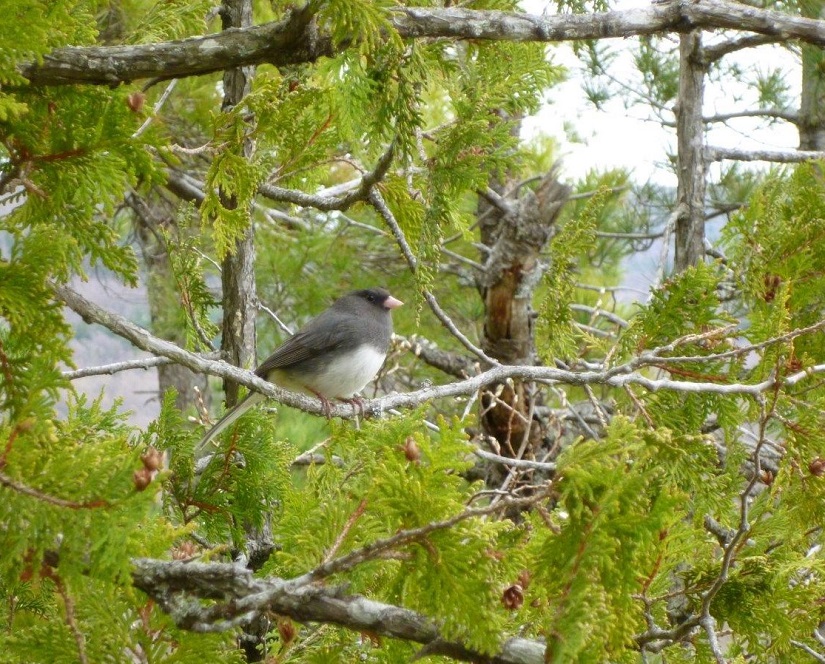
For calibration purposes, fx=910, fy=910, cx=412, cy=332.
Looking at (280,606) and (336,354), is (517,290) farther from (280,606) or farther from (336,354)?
(280,606)

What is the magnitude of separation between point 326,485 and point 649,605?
0.60 m

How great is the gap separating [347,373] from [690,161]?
55.1 inches

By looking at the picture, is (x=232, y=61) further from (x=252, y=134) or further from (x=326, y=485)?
(x=326, y=485)

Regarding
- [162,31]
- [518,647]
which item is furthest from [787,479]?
[162,31]

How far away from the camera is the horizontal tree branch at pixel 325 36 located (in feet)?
4.04

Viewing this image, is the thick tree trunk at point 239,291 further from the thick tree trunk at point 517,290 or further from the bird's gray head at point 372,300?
the thick tree trunk at point 517,290

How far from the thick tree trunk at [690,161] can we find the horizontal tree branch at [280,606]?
2256mm

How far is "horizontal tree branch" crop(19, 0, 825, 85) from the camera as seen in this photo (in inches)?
48.5

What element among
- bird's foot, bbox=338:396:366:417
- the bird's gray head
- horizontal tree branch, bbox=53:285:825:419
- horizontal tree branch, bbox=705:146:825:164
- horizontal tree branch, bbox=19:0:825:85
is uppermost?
→ horizontal tree branch, bbox=705:146:825:164

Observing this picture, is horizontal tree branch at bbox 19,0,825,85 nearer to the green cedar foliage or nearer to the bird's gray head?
the green cedar foliage

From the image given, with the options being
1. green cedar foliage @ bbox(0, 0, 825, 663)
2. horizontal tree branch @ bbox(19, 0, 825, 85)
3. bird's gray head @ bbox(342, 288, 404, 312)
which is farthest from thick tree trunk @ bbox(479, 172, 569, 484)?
horizontal tree branch @ bbox(19, 0, 825, 85)

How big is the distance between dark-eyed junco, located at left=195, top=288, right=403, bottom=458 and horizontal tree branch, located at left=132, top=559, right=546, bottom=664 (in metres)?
1.58

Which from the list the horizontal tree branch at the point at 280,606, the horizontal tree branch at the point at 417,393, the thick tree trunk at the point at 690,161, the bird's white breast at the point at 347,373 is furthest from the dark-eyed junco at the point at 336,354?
the horizontal tree branch at the point at 280,606

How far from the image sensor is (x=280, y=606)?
0.99m
